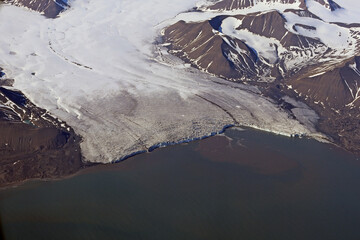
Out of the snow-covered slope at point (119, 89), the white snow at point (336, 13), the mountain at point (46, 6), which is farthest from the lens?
the mountain at point (46, 6)

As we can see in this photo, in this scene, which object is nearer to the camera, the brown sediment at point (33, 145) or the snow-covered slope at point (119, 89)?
the brown sediment at point (33, 145)

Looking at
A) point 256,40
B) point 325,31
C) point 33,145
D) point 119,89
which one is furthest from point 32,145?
point 325,31

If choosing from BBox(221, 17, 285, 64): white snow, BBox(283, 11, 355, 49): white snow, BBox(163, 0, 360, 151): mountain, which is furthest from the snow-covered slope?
BBox(283, 11, 355, 49): white snow

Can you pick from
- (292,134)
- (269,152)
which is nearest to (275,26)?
(292,134)

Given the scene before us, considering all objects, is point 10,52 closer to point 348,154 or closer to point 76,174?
point 76,174

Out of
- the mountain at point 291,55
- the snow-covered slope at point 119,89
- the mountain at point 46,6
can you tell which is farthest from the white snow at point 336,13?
the mountain at point 46,6

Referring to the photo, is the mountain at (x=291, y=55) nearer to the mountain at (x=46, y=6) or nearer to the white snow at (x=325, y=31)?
the white snow at (x=325, y=31)
